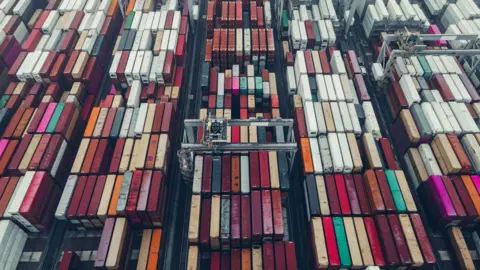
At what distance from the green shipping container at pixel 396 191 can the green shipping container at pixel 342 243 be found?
8414 mm

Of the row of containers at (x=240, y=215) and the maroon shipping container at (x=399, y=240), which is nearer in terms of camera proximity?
the maroon shipping container at (x=399, y=240)

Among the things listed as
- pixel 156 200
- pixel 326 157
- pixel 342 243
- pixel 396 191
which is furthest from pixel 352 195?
pixel 156 200

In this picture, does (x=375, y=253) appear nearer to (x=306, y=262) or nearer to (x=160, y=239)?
(x=306, y=262)

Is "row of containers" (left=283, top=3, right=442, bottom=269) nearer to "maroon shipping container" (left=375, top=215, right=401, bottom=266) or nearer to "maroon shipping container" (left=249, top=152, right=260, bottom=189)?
"maroon shipping container" (left=375, top=215, right=401, bottom=266)

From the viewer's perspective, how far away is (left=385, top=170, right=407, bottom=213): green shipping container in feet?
144

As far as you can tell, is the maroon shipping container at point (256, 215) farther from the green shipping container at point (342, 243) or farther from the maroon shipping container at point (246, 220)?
the green shipping container at point (342, 243)

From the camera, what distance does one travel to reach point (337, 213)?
1715 inches

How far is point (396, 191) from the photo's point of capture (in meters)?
45.4

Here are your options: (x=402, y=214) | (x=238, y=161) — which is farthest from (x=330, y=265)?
(x=238, y=161)

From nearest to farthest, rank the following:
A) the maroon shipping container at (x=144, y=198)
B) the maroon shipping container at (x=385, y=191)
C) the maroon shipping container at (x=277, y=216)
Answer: the maroon shipping container at (x=277, y=216), the maroon shipping container at (x=144, y=198), the maroon shipping container at (x=385, y=191)

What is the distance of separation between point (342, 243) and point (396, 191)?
1153 centimetres

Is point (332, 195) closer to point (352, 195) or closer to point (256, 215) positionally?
point (352, 195)

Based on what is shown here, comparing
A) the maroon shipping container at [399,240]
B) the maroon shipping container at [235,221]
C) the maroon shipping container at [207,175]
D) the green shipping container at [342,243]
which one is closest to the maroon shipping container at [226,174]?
the maroon shipping container at [235,221]

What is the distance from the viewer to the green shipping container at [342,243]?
1560 inches
